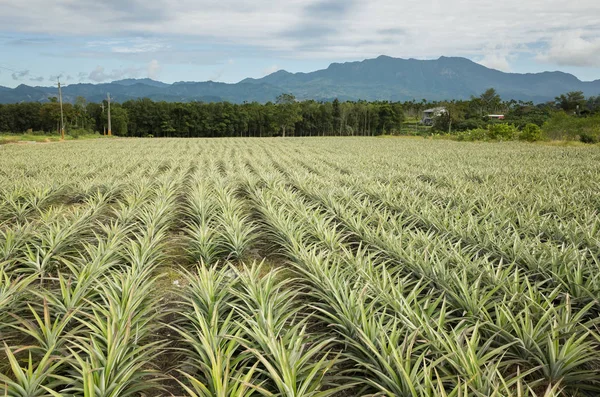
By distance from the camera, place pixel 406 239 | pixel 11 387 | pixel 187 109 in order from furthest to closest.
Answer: pixel 187 109 < pixel 406 239 < pixel 11 387

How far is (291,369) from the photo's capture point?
202cm

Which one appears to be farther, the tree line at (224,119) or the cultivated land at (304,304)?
the tree line at (224,119)

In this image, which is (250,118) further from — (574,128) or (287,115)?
(574,128)

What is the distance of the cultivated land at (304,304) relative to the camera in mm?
2082

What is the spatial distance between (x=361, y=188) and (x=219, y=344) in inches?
260

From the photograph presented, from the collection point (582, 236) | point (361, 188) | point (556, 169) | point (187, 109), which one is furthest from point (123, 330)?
point (187, 109)

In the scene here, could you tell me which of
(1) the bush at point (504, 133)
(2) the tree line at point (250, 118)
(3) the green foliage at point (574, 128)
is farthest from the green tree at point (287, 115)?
(3) the green foliage at point (574, 128)

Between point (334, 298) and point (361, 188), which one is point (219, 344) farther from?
point (361, 188)

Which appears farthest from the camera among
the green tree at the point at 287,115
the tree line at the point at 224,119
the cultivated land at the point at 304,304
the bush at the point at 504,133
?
the green tree at the point at 287,115

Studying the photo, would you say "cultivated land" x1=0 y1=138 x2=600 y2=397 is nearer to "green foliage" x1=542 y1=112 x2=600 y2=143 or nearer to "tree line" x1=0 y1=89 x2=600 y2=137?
"green foliage" x1=542 y1=112 x2=600 y2=143

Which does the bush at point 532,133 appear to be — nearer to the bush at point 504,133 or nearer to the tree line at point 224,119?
the bush at point 504,133

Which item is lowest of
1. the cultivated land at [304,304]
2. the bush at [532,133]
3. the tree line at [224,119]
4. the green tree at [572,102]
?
the cultivated land at [304,304]

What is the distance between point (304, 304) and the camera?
9.68 feet

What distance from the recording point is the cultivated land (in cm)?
208
